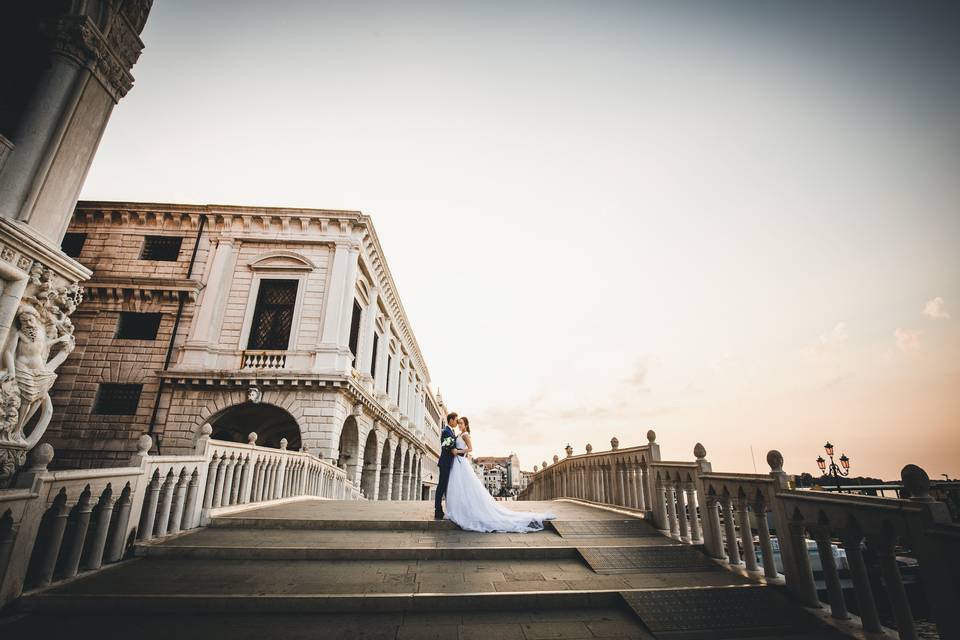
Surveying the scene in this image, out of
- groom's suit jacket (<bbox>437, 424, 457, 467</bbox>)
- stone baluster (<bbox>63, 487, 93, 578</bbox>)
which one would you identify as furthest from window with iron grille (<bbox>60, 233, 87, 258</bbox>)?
groom's suit jacket (<bbox>437, 424, 457, 467</bbox>)

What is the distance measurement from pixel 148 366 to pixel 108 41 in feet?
41.9

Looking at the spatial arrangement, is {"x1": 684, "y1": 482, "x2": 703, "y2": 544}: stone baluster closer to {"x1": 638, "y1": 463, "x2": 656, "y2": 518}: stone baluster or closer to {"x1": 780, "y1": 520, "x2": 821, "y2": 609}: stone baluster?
{"x1": 638, "y1": 463, "x2": 656, "y2": 518}: stone baluster

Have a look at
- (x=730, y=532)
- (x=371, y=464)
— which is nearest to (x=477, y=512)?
(x=730, y=532)

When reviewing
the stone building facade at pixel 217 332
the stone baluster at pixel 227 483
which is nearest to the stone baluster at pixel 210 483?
the stone baluster at pixel 227 483

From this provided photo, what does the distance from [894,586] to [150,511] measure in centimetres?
729

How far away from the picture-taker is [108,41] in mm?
6012

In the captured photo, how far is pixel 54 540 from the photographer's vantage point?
3.60m

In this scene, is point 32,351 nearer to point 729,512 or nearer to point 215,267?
point 729,512

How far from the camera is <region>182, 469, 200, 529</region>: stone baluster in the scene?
5291 millimetres

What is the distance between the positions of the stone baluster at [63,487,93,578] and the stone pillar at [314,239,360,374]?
10338 millimetres

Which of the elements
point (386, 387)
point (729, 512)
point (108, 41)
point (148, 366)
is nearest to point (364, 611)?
Result: point (729, 512)

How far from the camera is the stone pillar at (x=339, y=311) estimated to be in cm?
1451

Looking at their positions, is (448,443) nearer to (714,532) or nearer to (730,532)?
(714,532)

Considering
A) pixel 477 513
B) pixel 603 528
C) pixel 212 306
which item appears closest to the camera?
pixel 603 528
